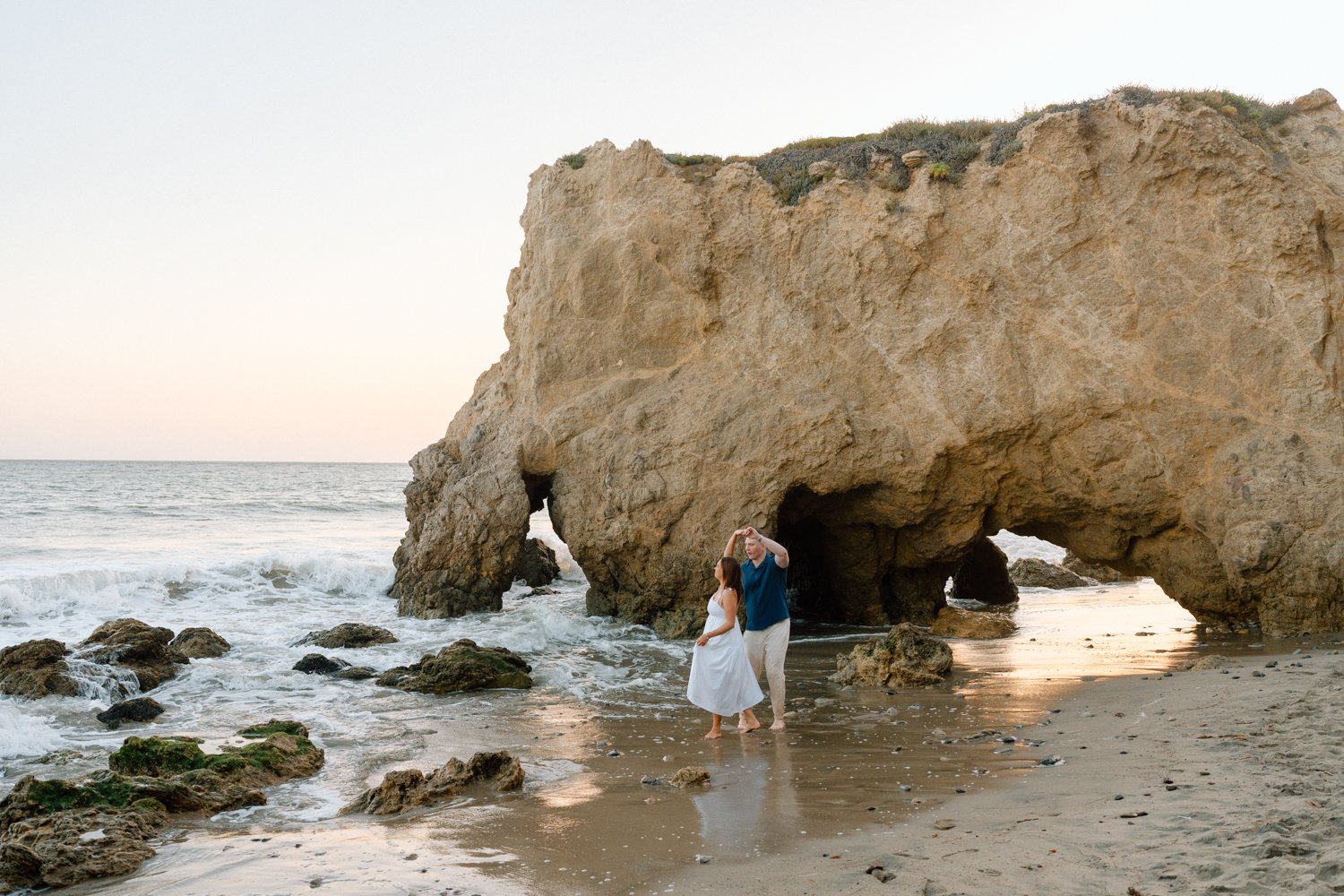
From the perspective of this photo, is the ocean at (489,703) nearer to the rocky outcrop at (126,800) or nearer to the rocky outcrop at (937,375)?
the rocky outcrop at (126,800)

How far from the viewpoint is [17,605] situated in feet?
54.9

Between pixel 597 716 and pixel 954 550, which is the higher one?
pixel 954 550

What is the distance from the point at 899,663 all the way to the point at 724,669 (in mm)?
2836

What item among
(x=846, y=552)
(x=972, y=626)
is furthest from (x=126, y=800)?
(x=846, y=552)

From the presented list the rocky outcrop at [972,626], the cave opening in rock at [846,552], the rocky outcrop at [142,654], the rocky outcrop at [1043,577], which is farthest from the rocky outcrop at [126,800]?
the rocky outcrop at [1043,577]

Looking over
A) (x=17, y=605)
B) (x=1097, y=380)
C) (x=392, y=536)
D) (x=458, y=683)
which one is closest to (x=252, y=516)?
(x=392, y=536)

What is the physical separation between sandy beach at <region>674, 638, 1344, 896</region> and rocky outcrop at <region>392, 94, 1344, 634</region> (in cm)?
624

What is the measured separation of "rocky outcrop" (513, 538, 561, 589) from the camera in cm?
2412

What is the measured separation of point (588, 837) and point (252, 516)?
37.3 m

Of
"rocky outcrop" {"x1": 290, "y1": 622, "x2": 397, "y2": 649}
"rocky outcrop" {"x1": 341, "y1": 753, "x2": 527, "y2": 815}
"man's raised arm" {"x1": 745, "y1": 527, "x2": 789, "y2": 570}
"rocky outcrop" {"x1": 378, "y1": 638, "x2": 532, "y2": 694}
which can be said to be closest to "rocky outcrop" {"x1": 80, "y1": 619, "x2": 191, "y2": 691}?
"rocky outcrop" {"x1": 290, "y1": 622, "x2": 397, "y2": 649}

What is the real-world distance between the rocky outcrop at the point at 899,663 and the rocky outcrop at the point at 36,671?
26.8 ft

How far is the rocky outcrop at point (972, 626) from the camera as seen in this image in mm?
A: 14664

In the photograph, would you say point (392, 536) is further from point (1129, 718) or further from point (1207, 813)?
point (1207, 813)

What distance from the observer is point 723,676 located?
897cm
